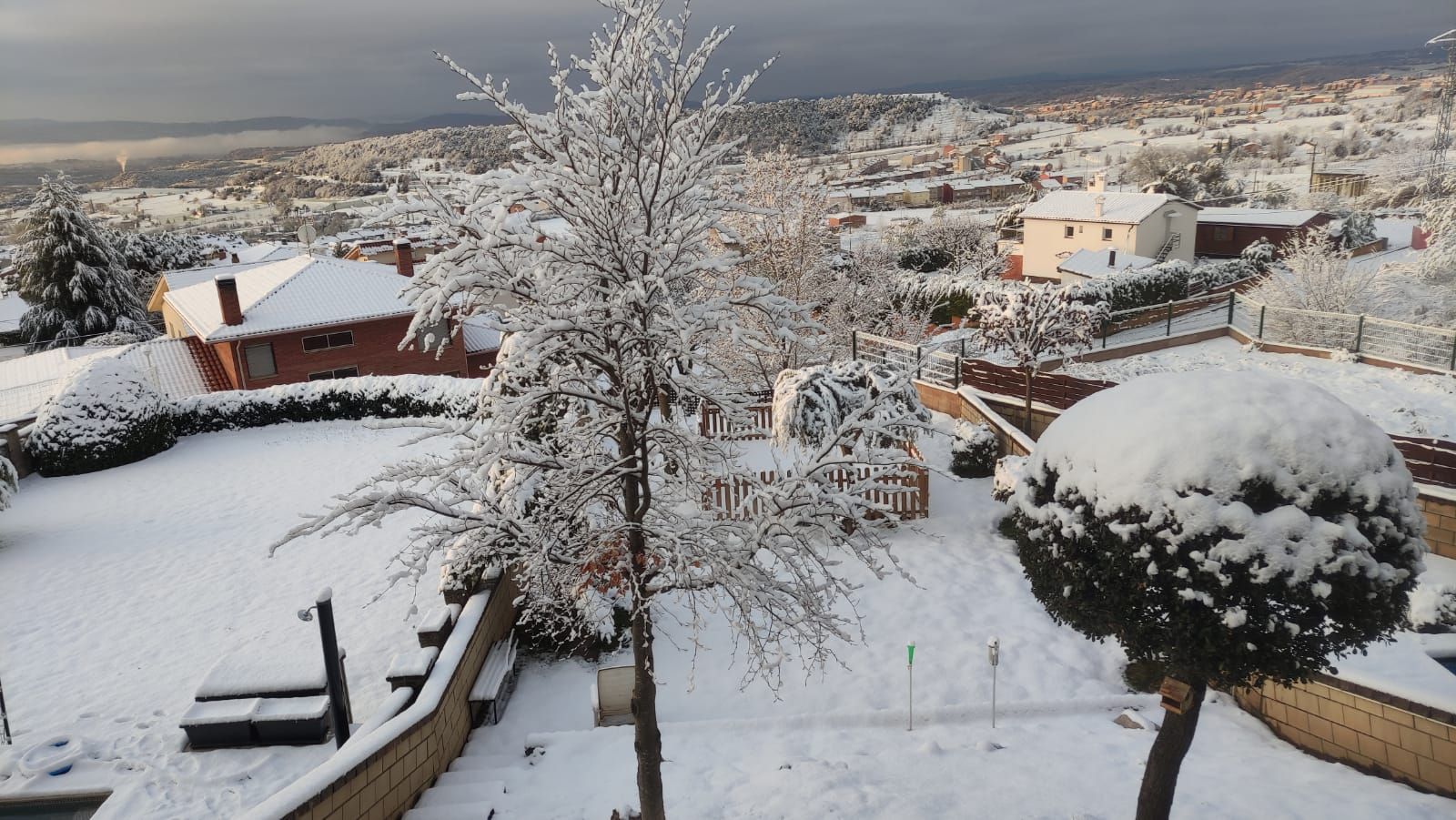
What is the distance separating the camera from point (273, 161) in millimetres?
125875

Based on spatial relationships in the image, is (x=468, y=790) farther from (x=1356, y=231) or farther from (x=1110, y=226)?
(x=1356, y=231)

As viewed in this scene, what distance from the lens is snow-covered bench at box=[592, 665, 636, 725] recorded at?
8.65 m

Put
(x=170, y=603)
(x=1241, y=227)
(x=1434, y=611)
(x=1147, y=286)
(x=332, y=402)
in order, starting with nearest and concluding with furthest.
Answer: (x=1434, y=611) → (x=170, y=603) → (x=332, y=402) → (x=1147, y=286) → (x=1241, y=227)

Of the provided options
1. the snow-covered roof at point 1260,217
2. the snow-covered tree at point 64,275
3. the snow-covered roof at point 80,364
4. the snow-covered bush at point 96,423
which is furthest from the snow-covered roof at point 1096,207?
the snow-covered tree at point 64,275

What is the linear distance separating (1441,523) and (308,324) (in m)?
27.1

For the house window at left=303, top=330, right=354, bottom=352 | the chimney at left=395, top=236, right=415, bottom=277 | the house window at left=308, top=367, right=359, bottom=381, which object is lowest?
the house window at left=308, top=367, right=359, bottom=381

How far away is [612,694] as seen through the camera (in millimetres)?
8695

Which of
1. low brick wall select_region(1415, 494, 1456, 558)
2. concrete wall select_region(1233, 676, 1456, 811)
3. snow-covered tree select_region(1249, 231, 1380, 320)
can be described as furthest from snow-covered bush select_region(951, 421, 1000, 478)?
snow-covered tree select_region(1249, 231, 1380, 320)

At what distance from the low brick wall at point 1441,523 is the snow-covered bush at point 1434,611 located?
2070 mm

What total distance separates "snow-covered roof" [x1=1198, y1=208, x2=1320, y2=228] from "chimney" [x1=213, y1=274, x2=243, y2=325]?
4569 centimetres

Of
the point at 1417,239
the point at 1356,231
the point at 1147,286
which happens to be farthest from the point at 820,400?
the point at 1417,239

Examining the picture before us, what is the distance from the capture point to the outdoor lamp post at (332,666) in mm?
7059

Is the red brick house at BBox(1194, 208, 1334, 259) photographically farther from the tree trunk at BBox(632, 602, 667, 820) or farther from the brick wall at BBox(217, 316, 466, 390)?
the tree trunk at BBox(632, 602, 667, 820)

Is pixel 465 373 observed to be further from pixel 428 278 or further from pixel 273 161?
pixel 273 161
